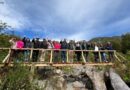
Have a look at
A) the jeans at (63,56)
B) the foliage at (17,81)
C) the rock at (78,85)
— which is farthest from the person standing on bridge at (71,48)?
the foliage at (17,81)

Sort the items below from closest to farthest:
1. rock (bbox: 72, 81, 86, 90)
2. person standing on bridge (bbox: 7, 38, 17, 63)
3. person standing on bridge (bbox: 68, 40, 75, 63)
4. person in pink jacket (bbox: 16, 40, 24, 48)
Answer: person standing on bridge (bbox: 7, 38, 17, 63) < person in pink jacket (bbox: 16, 40, 24, 48) < person standing on bridge (bbox: 68, 40, 75, 63) < rock (bbox: 72, 81, 86, 90)

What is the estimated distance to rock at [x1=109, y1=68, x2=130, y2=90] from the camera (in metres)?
19.4

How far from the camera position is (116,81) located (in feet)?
66.5

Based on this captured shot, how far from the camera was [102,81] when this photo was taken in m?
21.2

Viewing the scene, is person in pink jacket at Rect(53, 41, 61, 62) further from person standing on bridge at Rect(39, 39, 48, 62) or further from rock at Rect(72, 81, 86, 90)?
rock at Rect(72, 81, 86, 90)

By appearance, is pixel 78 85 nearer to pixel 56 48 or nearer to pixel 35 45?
pixel 56 48

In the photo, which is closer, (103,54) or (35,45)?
(35,45)

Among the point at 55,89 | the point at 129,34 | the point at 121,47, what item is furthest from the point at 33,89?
the point at 129,34

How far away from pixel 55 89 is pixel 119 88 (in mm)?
4631

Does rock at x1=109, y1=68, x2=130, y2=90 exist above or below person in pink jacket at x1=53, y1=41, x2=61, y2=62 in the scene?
below

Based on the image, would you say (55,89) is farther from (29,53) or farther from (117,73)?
(117,73)

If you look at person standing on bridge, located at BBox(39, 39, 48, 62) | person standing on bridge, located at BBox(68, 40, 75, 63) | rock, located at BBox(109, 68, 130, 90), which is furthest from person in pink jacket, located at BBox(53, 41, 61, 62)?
rock, located at BBox(109, 68, 130, 90)

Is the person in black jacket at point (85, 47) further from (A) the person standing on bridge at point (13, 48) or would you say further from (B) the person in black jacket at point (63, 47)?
(A) the person standing on bridge at point (13, 48)

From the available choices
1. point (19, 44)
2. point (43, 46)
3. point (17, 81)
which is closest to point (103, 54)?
point (43, 46)
